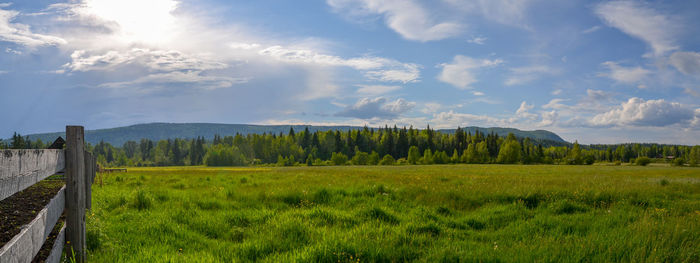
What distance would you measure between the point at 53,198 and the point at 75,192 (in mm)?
594

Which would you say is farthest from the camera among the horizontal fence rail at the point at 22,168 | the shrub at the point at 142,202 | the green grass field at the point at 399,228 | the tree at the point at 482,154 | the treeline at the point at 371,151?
the tree at the point at 482,154

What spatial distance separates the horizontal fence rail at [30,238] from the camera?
95.6 inches

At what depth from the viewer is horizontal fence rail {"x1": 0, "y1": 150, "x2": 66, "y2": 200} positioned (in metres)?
2.34

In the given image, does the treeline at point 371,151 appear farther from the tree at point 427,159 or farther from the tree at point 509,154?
the tree at point 427,159

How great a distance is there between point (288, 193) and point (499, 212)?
6369 mm

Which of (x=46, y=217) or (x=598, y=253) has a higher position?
(x=46, y=217)

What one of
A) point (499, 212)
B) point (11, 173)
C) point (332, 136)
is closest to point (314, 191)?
point (499, 212)

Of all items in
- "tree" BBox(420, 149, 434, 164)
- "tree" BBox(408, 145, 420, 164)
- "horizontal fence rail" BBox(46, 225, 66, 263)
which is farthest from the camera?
"tree" BBox(408, 145, 420, 164)

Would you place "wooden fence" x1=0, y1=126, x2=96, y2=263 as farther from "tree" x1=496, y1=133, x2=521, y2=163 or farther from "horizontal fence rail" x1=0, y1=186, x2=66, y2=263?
"tree" x1=496, y1=133, x2=521, y2=163

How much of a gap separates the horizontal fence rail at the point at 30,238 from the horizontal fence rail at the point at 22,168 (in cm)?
34

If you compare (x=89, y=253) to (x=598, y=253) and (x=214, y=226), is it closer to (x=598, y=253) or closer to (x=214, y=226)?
(x=214, y=226)

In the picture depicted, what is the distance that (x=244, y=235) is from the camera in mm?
7051

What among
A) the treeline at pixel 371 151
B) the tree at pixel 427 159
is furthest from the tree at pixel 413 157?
the tree at pixel 427 159

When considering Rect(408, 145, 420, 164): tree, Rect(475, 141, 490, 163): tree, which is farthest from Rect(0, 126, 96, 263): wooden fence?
Rect(475, 141, 490, 163): tree
